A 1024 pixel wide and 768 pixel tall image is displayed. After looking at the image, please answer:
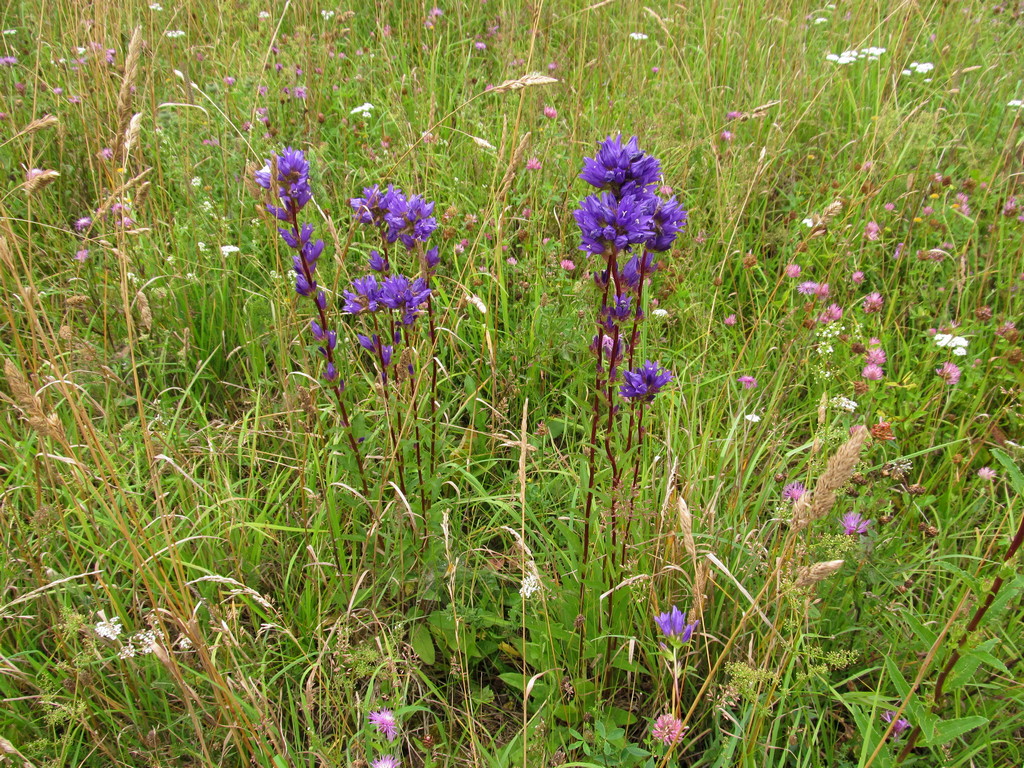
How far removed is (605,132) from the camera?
3424 millimetres

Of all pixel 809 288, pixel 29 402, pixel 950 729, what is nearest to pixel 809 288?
pixel 809 288

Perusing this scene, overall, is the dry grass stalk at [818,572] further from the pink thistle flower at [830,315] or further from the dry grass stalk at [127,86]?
the dry grass stalk at [127,86]

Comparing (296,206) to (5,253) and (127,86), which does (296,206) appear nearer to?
(127,86)

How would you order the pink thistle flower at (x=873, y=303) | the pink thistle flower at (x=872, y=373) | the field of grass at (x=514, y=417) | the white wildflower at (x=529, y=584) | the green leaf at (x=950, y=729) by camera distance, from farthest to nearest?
the pink thistle flower at (x=873, y=303), the pink thistle flower at (x=872, y=373), the field of grass at (x=514, y=417), the white wildflower at (x=529, y=584), the green leaf at (x=950, y=729)

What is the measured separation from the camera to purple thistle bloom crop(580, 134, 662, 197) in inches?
56.6

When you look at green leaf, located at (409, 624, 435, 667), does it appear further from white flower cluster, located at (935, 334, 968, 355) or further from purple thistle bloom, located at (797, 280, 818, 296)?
white flower cluster, located at (935, 334, 968, 355)

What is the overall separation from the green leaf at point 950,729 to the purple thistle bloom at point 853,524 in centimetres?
44

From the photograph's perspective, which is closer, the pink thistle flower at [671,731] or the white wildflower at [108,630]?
the pink thistle flower at [671,731]

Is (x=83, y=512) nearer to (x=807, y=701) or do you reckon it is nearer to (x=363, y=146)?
(x=807, y=701)

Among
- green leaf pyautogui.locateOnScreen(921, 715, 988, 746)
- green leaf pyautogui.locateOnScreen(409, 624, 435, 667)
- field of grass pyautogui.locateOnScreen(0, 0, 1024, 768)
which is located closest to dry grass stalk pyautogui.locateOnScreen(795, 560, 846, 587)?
field of grass pyautogui.locateOnScreen(0, 0, 1024, 768)

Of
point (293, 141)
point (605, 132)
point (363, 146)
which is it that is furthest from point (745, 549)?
point (293, 141)

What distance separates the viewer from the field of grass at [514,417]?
154 cm

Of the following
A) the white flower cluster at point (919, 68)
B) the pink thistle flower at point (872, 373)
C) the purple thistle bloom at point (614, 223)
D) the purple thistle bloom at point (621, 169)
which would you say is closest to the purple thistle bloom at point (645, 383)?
the purple thistle bloom at point (614, 223)

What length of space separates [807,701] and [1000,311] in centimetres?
198
